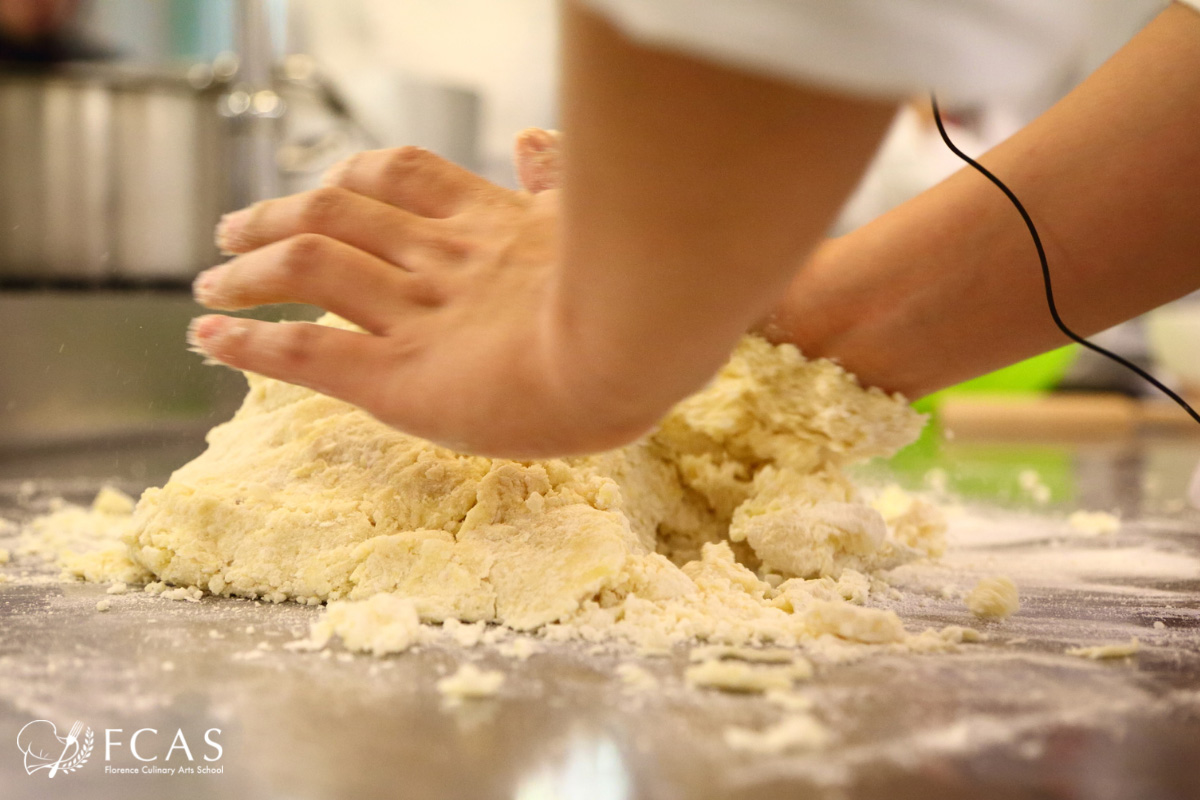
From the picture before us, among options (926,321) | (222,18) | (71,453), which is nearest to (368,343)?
(926,321)

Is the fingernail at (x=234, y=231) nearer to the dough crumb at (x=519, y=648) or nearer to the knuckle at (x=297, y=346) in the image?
the knuckle at (x=297, y=346)

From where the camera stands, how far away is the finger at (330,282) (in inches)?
28.2

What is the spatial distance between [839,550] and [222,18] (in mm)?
1617

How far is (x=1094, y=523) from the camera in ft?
3.97

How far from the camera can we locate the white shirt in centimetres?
38

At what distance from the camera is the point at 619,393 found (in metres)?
0.58

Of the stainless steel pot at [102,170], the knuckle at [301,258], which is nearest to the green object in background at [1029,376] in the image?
the stainless steel pot at [102,170]

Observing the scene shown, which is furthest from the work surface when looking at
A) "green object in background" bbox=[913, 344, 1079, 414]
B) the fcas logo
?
"green object in background" bbox=[913, 344, 1079, 414]

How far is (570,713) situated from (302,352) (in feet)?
1.04

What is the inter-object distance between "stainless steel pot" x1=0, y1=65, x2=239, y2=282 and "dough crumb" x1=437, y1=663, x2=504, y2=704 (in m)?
1.34

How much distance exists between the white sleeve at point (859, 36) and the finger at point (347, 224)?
375 mm

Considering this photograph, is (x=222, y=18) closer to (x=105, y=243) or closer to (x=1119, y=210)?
(x=105, y=243)

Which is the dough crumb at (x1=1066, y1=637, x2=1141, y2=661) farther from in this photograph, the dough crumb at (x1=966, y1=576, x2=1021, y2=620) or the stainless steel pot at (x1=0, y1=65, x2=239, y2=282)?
the stainless steel pot at (x1=0, y1=65, x2=239, y2=282)

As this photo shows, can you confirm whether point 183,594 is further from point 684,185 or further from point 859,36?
point 859,36
